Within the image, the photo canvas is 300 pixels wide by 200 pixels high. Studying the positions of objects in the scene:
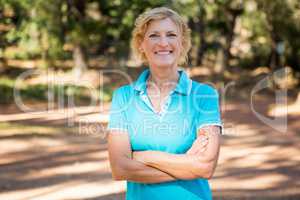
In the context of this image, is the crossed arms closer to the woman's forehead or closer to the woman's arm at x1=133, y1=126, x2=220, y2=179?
Result: the woman's arm at x1=133, y1=126, x2=220, y2=179

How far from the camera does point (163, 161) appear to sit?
246 centimetres

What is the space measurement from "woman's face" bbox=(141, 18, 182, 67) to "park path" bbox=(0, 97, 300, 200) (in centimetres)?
453

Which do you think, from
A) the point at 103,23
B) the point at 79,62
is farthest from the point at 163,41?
the point at 79,62

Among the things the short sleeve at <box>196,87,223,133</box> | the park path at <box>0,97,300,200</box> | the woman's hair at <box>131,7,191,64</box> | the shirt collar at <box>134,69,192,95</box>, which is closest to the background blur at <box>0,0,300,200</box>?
the park path at <box>0,97,300,200</box>

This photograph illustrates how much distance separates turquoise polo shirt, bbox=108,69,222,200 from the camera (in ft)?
8.02

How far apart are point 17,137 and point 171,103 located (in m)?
8.74

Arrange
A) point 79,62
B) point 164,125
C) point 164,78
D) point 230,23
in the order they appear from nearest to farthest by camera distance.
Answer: point 164,125 < point 164,78 < point 79,62 < point 230,23

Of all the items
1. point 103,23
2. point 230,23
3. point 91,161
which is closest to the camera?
point 91,161

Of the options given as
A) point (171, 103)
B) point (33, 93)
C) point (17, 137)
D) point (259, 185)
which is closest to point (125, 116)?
point (171, 103)

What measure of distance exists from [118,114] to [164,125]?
0.25 metres

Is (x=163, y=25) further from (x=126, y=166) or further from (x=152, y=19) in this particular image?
(x=126, y=166)

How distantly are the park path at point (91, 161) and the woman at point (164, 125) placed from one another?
4391 millimetres

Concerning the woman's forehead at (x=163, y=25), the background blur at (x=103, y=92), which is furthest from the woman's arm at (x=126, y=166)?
the background blur at (x=103, y=92)

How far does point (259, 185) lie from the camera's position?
7.61m
